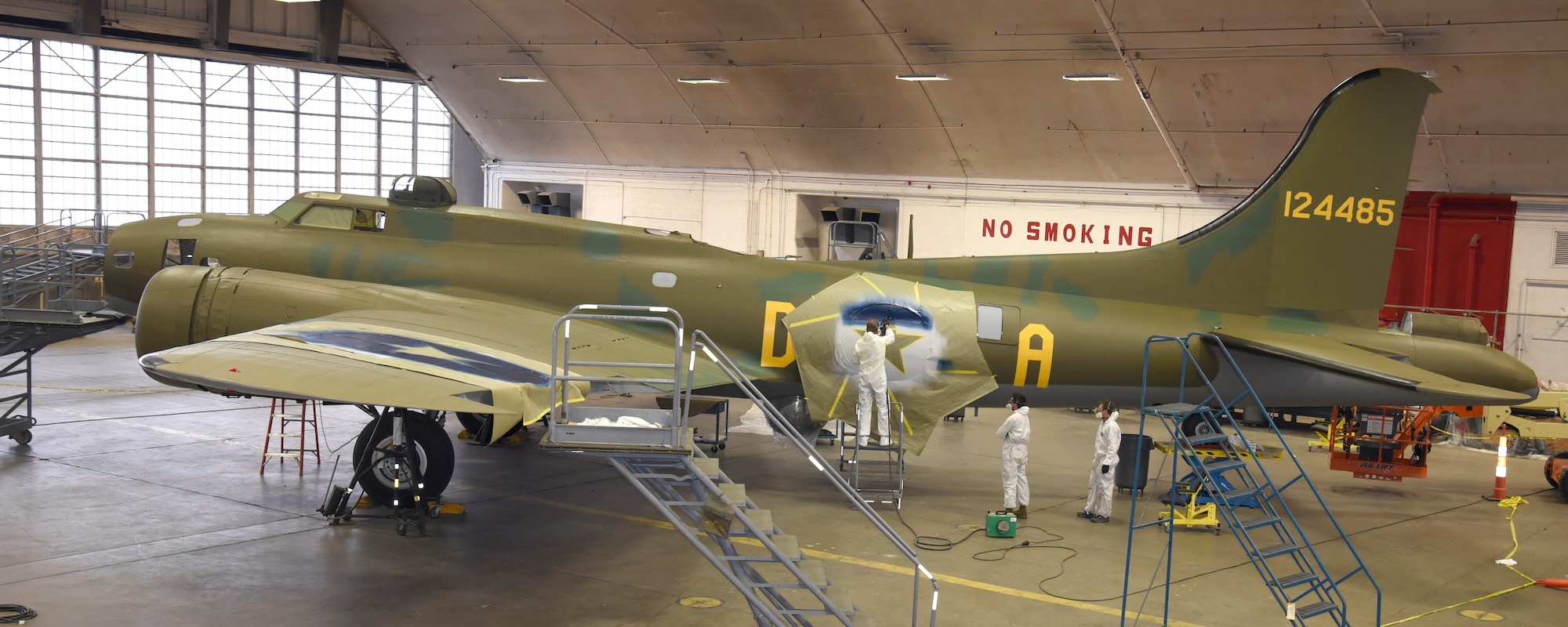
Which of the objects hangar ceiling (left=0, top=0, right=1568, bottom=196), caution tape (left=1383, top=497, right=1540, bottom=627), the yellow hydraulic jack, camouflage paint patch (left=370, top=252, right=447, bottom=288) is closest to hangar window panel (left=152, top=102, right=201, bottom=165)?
hangar ceiling (left=0, top=0, right=1568, bottom=196)

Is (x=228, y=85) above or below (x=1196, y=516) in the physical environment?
above

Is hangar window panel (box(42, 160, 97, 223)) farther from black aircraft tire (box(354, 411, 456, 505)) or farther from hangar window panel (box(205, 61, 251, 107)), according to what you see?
black aircraft tire (box(354, 411, 456, 505))

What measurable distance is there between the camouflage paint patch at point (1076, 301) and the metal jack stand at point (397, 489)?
373 inches

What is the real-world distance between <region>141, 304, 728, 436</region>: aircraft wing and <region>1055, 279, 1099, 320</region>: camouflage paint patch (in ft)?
18.5

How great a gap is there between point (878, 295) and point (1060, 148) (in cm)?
1483

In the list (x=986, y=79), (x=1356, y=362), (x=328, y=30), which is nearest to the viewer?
(x=1356, y=362)

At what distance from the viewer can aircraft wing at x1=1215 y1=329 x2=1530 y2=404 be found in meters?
14.0

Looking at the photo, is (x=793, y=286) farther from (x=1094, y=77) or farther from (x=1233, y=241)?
(x=1094, y=77)

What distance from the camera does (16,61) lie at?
34031 mm

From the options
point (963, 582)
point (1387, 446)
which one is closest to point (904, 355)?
point (963, 582)

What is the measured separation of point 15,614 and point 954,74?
23221mm

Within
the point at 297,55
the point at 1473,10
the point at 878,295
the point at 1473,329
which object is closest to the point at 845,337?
the point at 878,295

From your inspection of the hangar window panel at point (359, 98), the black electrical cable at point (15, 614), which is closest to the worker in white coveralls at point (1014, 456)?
the black electrical cable at point (15, 614)

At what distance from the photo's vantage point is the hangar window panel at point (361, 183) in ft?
Answer: 138
